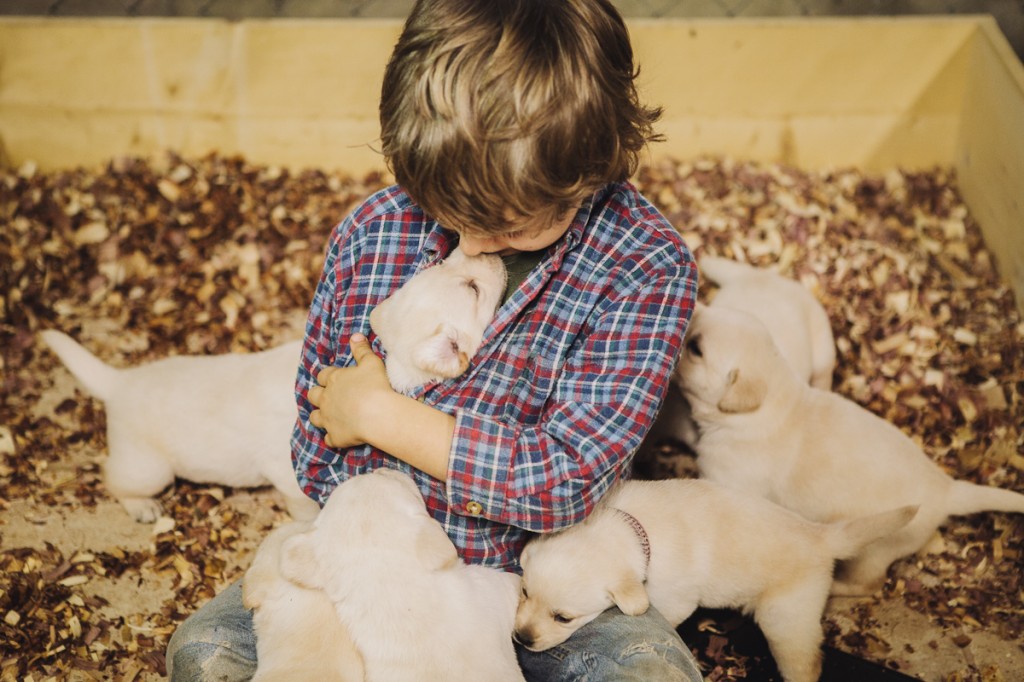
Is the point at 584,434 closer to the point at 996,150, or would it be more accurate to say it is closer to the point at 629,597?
the point at 629,597

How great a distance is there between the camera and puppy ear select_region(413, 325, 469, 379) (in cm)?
215

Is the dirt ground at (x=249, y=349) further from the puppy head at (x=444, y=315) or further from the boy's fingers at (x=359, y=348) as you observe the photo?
the puppy head at (x=444, y=315)

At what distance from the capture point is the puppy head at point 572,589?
2.22 m

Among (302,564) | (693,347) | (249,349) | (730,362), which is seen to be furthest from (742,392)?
(249,349)

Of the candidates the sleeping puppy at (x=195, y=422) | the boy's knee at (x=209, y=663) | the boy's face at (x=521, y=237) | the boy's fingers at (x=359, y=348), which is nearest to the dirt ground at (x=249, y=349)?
the sleeping puppy at (x=195, y=422)

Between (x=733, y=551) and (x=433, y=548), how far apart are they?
89cm

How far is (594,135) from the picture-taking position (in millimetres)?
1861

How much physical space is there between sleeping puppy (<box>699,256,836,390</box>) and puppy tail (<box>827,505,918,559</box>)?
0.79 metres

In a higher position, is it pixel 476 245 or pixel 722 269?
pixel 476 245

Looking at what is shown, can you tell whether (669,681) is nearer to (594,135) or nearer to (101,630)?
(594,135)

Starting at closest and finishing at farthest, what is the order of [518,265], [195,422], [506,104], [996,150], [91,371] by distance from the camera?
1. [506,104]
2. [518,265]
3. [195,422]
4. [91,371]
5. [996,150]

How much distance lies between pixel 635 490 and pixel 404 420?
0.77 m

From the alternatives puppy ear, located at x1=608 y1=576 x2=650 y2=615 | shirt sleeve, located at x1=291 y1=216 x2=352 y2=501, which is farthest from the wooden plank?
shirt sleeve, located at x1=291 y1=216 x2=352 y2=501

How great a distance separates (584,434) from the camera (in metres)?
2.08
